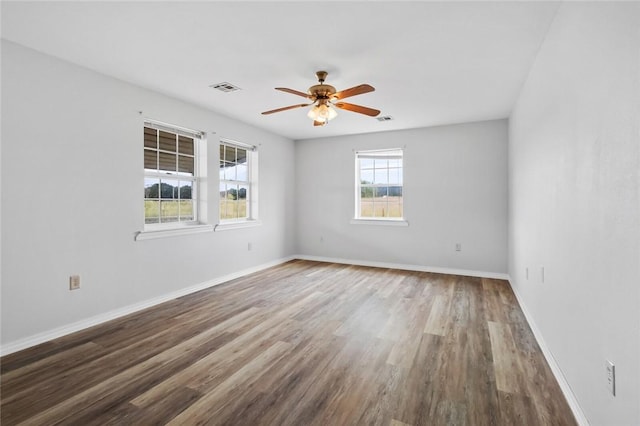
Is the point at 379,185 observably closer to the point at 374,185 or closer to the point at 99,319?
the point at 374,185

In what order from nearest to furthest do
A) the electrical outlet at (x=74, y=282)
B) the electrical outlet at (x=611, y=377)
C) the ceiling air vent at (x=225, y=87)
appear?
the electrical outlet at (x=611, y=377), the electrical outlet at (x=74, y=282), the ceiling air vent at (x=225, y=87)

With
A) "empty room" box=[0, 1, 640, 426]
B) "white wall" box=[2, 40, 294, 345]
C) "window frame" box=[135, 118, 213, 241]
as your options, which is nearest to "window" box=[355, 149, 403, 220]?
"empty room" box=[0, 1, 640, 426]

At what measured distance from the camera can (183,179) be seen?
13.3ft

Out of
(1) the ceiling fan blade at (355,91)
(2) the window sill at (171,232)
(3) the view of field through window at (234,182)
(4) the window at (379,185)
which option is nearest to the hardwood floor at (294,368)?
(2) the window sill at (171,232)

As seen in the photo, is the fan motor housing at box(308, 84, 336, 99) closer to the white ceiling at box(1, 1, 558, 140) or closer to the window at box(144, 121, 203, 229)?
the white ceiling at box(1, 1, 558, 140)

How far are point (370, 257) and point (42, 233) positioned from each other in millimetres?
4580

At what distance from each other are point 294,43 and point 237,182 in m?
2.87

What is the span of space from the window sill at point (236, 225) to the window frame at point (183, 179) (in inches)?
6.6

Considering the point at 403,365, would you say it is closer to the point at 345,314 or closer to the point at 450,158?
the point at 345,314

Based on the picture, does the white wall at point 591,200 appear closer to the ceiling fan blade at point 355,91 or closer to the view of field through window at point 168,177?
the ceiling fan blade at point 355,91

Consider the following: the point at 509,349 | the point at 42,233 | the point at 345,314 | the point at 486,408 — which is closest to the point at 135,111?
the point at 42,233

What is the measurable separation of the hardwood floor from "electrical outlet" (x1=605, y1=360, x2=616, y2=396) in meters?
0.51

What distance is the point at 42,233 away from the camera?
267 cm

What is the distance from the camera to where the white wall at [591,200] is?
3.83ft
